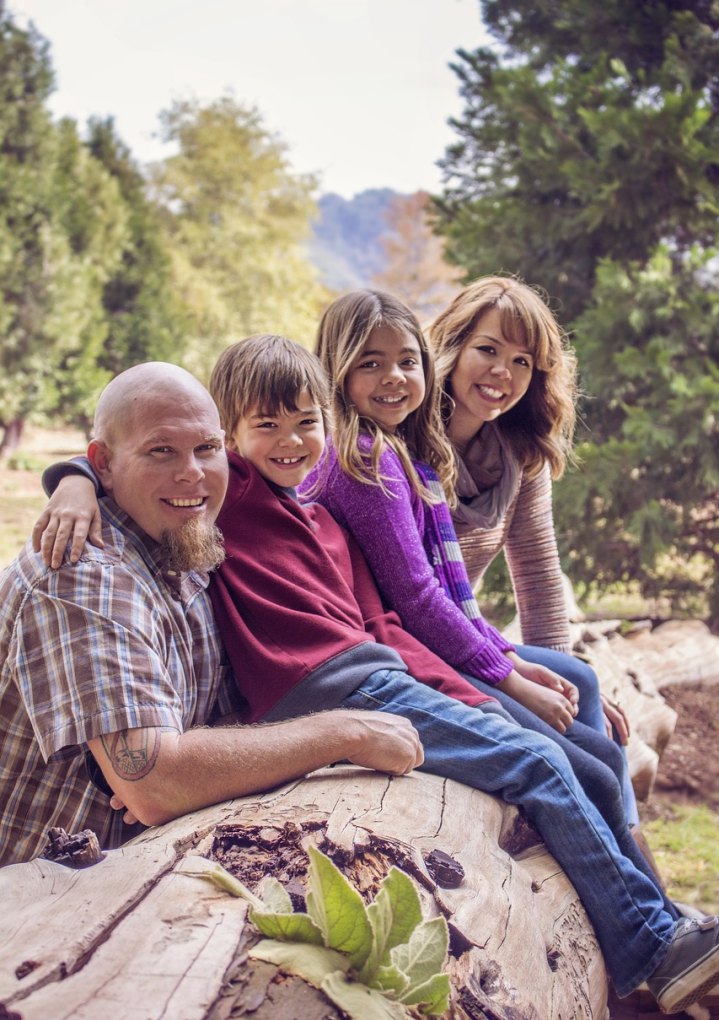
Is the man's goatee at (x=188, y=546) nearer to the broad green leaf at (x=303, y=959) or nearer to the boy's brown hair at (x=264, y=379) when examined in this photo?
the boy's brown hair at (x=264, y=379)

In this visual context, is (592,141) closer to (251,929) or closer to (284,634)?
(284,634)

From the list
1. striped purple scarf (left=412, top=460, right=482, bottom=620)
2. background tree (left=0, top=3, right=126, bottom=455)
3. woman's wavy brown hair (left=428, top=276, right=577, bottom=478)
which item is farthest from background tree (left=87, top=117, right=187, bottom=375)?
striped purple scarf (left=412, top=460, right=482, bottom=620)

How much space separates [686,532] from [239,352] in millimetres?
5431

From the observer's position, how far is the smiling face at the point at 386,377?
2.64 m

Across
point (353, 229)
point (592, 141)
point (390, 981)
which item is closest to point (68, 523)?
point (390, 981)

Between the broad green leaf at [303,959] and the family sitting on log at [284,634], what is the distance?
459 millimetres

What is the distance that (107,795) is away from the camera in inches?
75.7

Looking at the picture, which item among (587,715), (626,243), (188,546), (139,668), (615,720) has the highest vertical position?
(626,243)

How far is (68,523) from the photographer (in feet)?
5.90

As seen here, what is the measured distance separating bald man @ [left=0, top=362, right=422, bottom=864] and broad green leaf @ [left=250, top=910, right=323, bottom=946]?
426 millimetres

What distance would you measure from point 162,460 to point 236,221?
19.8 m

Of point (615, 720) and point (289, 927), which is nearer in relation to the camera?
point (289, 927)

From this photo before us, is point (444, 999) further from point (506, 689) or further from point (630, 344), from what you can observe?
point (630, 344)

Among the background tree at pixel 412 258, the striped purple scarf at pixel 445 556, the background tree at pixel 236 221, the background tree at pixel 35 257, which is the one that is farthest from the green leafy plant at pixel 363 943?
the background tree at pixel 412 258
